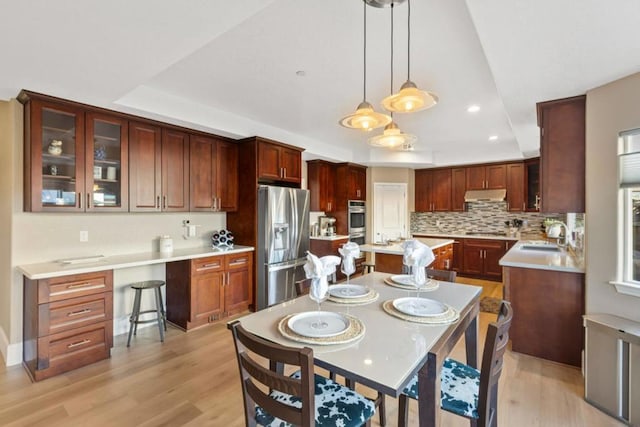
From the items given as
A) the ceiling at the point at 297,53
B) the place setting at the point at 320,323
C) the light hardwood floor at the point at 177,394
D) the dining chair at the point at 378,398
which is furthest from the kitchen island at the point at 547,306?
the place setting at the point at 320,323

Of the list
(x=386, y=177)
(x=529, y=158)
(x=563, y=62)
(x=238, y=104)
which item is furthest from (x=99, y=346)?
(x=529, y=158)

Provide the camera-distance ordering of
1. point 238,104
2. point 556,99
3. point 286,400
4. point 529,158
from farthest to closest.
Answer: point 529,158, point 238,104, point 556,99, point 286,400

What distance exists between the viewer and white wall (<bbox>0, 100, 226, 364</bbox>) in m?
2.61

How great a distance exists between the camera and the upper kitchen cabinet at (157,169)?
10.4 feet

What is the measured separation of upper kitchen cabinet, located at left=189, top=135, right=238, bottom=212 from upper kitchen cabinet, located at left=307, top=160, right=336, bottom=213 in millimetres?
1923

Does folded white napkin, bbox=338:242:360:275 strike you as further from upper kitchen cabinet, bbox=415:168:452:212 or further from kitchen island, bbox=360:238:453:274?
upper kitchen cabinet, bbox=415:168:452:212

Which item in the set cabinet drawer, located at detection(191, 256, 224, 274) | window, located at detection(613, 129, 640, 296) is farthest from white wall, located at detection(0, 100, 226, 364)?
window, located at detection(613, 129, 640, 296)

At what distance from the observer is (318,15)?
1.84 meters

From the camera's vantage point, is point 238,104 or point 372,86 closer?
point 372,86

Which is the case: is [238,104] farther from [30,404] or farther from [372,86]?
[30,404]

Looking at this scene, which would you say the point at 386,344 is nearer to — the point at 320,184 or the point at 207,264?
the point at 207,264

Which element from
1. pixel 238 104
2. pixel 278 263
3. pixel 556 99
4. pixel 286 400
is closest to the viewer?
pixel 286 400

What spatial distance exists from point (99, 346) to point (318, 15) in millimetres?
→ 3194

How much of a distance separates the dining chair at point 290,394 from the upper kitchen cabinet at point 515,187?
5738 millimetres
